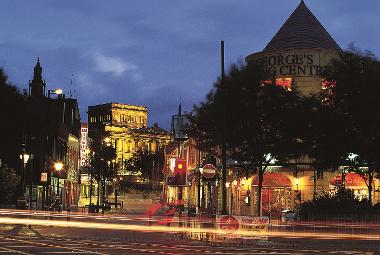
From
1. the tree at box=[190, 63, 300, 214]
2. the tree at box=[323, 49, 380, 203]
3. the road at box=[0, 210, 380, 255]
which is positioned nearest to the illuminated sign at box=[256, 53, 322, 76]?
the tree at box=[190, 63, 300, 214]

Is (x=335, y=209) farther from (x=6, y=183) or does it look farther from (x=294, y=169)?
(x=6, y=183)

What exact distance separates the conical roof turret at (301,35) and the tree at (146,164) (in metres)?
117

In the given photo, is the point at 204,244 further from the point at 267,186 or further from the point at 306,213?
the point at 267,186

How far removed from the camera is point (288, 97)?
41438 mm

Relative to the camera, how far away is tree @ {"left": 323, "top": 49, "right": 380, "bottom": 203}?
37250 millimetres

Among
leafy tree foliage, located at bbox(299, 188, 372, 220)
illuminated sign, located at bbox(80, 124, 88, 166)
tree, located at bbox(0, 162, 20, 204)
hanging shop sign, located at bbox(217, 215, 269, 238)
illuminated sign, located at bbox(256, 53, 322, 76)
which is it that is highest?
illuminated sign, located at bbox(256, 53, 322, 76)

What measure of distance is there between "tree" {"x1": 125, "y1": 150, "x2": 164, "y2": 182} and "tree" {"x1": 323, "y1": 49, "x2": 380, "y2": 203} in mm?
137226

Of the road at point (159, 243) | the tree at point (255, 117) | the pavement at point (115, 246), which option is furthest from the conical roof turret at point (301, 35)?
the pavement at point (115, 246)

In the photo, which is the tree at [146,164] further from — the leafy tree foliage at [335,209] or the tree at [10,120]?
the leafy tree foliage at [335,209]

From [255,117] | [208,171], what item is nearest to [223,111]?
[255,117]

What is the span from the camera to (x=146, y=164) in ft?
595

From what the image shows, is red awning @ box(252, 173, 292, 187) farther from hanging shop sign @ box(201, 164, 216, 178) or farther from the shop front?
hanging shop sign @ box(201, 164, 216, 178)

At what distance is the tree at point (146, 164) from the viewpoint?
17777 centimetres

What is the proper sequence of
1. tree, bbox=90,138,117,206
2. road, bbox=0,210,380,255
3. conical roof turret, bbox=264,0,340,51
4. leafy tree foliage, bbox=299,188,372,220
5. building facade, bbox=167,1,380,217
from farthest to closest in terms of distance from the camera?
tree, bbox=90,138,117,206
conical roof turret, bbox=264,0,340,51
building facade, bbox=167,1,380,217
leafy tree foliage, bbox=299,188,372,220
road, bbox=0,210,380,255
